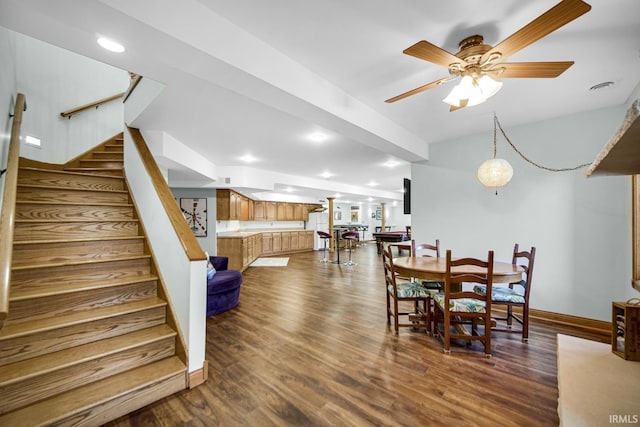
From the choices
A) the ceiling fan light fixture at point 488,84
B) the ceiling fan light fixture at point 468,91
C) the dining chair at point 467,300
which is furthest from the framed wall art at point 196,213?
the ceiling fan light fixture at point 488,84

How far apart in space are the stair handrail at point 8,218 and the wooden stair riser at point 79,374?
0.77 m

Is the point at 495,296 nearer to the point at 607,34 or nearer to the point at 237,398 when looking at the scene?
the point at 607,34

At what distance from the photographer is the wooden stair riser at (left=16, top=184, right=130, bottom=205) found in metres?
2.36

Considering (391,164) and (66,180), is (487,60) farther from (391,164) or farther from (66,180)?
(66,180)

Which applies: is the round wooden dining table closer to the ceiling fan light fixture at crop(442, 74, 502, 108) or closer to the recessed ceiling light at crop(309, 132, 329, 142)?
the ceiling fan light fixture at crop(442, 74, 502, 108)

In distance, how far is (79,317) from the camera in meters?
1.80

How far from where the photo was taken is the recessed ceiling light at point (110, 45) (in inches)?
58.9

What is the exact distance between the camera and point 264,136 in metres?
3.45

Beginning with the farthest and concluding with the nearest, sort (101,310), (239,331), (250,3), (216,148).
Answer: (216,148)
(239,331)
(101,310)
(250,3)

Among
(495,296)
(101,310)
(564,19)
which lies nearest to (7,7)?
(101,310)

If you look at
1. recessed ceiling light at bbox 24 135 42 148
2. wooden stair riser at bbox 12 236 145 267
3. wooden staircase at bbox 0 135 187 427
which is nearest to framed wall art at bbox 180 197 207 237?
recessed ceiling light at bbox 24 135 42 148

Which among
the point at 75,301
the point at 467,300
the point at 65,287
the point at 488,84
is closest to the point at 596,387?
the point at 467,300

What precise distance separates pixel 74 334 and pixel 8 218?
35.7 inches

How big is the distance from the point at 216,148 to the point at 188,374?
323 centimetres
